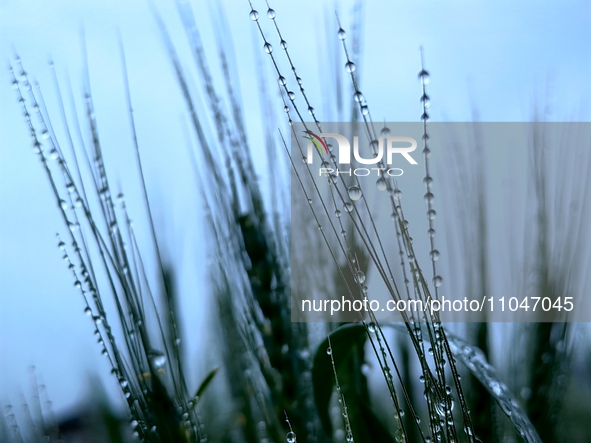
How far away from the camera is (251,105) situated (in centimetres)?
55

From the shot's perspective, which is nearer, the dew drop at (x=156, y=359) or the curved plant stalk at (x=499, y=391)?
the curved plant stalk at (x=499, y=391)

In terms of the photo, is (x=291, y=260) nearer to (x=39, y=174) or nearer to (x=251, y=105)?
(x=251, y=105)

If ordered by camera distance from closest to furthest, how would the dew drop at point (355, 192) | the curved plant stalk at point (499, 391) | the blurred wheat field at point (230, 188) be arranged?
1. the curved plant stalk at point (499, 391)
2. the dew drop at point (355, 192)
3. the blurred wheat field at point (230, 188)

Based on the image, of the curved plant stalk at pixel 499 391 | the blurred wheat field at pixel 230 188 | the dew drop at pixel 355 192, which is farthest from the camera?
the blurred wheat field at pixel 230 188

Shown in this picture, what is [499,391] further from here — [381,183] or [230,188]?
[230,188]

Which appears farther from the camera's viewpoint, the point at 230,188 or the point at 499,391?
the point at 230,188

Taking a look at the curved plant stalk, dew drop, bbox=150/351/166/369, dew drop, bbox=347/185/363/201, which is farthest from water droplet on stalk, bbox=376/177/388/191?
dew drop, bbox=150/351/166/369

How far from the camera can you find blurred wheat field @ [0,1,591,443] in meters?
0.51

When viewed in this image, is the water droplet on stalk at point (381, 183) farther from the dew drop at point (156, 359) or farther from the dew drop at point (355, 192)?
the dew drop at point (156, 359)

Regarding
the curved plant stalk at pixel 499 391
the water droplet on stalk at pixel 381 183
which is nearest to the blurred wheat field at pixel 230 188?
the water droplet on stalk at pixel 381 183

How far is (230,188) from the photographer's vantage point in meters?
0.47

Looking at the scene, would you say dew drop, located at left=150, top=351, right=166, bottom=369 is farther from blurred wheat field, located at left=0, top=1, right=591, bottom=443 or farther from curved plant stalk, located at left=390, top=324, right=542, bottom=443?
curved plant stalk, located at left=390, top=324, right=542, bottom=443

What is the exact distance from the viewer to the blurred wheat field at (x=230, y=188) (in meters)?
0.51

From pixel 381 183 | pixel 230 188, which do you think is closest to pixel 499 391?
pixel 381 183
